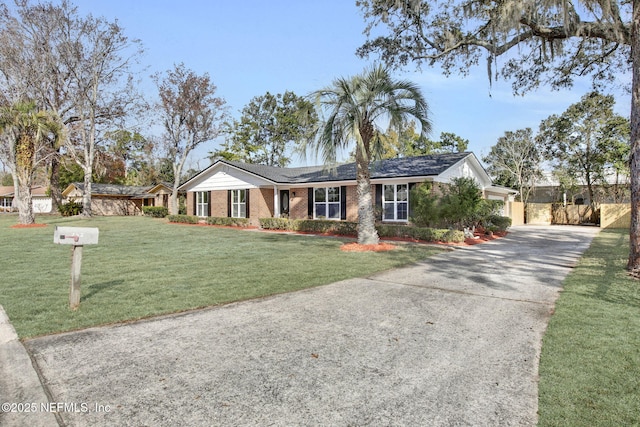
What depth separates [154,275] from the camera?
7375 millimetres

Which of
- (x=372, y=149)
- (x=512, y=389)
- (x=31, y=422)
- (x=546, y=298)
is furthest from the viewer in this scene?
(x=372, y=149)

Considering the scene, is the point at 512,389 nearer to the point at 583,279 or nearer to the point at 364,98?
the point at 583,279

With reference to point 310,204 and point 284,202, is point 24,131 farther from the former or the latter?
point 310,204

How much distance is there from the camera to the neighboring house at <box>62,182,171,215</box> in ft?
124

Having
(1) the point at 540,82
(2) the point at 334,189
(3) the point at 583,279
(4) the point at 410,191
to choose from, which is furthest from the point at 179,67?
(3) the point at 583,279

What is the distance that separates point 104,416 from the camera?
252cm

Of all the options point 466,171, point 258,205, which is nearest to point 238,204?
point 258,205

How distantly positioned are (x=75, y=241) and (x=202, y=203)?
21814 mm

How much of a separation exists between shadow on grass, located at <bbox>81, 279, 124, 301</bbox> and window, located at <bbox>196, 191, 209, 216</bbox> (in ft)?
63.6

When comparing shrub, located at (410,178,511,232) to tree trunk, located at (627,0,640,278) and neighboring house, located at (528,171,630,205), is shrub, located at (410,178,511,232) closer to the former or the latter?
tree trunk, located at (627,0,640,278)

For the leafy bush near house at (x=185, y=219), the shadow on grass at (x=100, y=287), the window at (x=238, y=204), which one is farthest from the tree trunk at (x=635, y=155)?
→ the leafy bush near house at (x=185, y=219)

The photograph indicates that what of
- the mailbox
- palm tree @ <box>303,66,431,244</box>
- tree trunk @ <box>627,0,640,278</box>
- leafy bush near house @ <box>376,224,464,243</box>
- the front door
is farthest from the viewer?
the front door

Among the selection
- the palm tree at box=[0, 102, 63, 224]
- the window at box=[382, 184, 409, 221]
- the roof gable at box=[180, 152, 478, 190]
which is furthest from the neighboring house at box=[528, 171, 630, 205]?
the palm tree at box=[0, 102, 63, 224]

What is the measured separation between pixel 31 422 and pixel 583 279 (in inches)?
345
